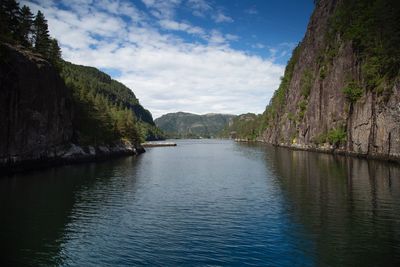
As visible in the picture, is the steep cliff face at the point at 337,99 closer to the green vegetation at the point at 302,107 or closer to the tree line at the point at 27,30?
the green vegetation at the point at 302,107

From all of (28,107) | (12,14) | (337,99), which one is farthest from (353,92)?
(12,14)

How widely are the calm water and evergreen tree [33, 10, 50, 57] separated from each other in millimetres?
40391

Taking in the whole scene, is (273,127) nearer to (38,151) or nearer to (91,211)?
(38,151)

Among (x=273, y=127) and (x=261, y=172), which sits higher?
(x=273, y=127)

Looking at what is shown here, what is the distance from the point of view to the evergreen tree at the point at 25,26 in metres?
69.8

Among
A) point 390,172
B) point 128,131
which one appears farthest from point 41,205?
point 128,131

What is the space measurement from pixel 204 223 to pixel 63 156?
56.0 metres

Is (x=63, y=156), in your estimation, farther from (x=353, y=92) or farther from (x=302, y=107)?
(x=302, y=107)

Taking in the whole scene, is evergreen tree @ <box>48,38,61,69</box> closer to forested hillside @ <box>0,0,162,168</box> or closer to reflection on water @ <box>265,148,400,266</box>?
forested hillside @ <box>0,0,162,168</box>

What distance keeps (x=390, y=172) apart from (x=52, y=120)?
6350 centimetres

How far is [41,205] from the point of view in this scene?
33062mm

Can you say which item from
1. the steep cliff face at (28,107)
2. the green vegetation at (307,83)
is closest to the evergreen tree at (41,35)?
the steep cliff face at (28,107)

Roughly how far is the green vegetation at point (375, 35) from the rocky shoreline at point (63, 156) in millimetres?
69916

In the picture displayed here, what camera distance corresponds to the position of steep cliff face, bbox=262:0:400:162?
2694 inches
